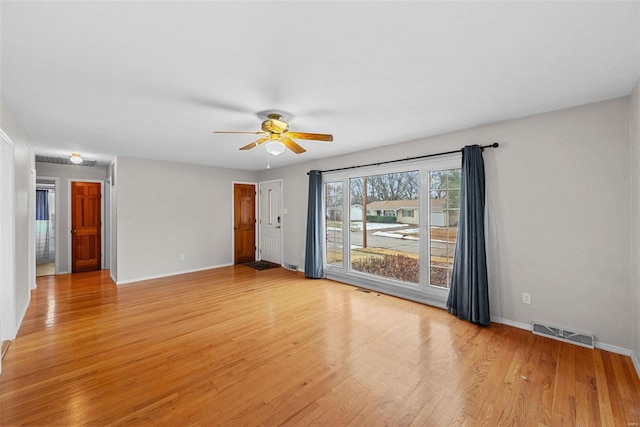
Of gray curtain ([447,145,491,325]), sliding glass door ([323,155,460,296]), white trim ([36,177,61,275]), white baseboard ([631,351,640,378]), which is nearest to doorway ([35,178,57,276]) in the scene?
white trim ([36,177,61,275])

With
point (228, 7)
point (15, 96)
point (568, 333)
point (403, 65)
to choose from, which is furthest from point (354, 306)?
point (15, 96)

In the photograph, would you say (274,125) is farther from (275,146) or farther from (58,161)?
(58,161)

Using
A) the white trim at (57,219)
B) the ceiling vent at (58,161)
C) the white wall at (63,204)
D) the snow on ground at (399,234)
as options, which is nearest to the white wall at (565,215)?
the snow on ground at (399,234)

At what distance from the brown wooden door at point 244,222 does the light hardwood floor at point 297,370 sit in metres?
3.08

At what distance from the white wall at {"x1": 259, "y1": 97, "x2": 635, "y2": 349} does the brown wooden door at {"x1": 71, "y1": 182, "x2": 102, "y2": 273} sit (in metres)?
7.70

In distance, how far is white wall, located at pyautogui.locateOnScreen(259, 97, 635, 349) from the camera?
8.45 feet

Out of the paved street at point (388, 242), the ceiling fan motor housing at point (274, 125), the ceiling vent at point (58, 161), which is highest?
the ceiling vent at point (58, 161)

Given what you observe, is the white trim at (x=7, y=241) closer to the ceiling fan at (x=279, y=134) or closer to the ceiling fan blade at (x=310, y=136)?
the ceiling fan at (x=279, y=134)

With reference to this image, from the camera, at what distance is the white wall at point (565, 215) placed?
257 centimetres

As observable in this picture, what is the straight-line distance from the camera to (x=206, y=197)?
6.27 metres

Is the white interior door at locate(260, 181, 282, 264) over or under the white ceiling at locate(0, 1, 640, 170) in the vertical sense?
under

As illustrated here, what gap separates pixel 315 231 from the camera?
5.41 metres

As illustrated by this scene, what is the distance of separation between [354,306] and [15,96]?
14.2 feet

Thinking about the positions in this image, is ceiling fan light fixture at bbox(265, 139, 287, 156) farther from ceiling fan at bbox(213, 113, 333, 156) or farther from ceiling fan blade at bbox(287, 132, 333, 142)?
ceiling fan blade at bbox(287, 132, 333, 142)
